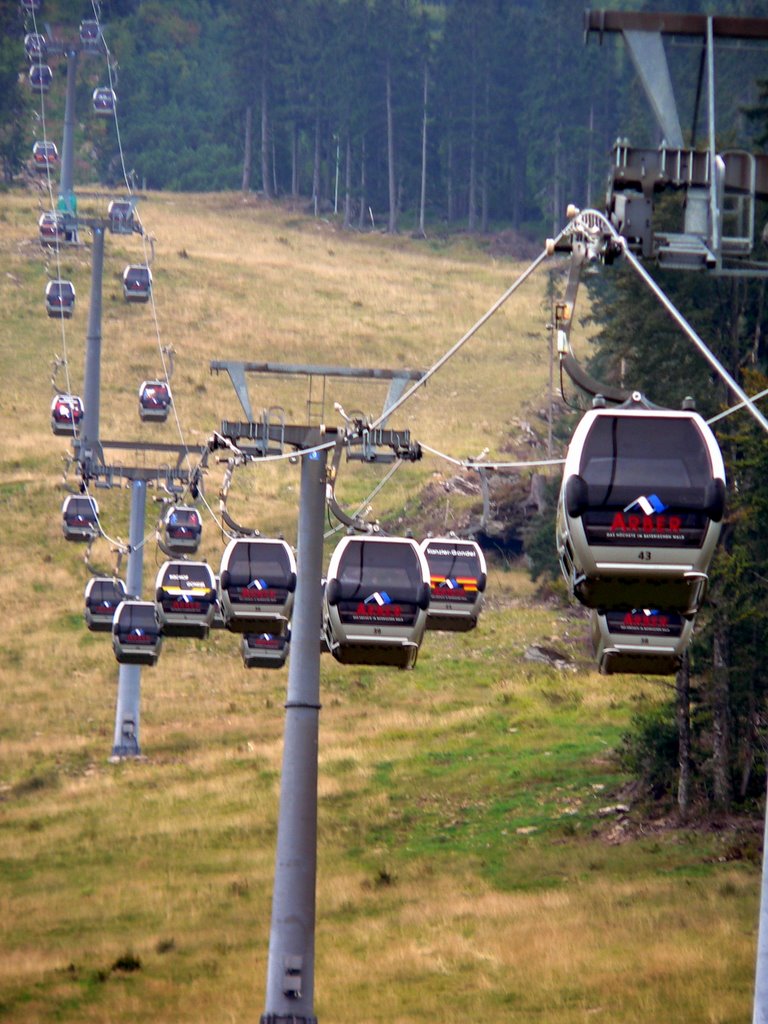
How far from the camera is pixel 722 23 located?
45.8 feet

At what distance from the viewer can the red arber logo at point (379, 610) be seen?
2016cm

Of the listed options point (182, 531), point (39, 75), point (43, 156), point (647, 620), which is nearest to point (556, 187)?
point (39, 75)

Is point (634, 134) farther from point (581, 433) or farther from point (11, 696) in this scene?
point (581, 433)

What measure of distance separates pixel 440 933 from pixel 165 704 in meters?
24.1

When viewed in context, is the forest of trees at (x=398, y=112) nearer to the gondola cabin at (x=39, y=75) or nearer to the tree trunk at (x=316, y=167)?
the tree trunk at (x=316, y=167)

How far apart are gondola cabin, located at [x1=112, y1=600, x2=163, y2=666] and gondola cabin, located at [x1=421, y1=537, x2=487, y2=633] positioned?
415 inches

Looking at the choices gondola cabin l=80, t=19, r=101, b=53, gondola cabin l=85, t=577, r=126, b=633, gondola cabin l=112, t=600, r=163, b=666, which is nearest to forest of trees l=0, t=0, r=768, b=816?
gondola cabin l=80, t=19, r=101, b=53

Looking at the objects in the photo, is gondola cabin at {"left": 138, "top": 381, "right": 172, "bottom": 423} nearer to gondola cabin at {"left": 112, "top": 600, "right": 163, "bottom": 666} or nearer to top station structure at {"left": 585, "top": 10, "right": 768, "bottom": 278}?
gondola cabin at {"left": 112, "top": 600, "right": 163, "bottom": 666}

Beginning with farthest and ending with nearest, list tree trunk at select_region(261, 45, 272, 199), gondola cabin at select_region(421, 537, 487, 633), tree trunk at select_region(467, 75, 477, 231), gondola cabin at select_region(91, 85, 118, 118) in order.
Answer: tree trunk at select_region(261, 45, 272, 199) → tree trunk at select_region(467, 75, 477, 231) → gondola cabin at select_region(91, 85, 118, 118) → gondola cabin at select_region(421, 537, 487, 633)

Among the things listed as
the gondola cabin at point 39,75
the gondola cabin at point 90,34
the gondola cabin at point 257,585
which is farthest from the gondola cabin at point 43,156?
the gondola cabin at point 257,585

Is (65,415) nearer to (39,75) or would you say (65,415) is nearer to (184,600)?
(184,600)

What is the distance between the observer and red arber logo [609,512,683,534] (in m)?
13.6

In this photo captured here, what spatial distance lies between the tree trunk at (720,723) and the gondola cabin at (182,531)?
14.4 meters

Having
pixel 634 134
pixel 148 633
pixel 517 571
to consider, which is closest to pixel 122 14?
pixel 634 134
